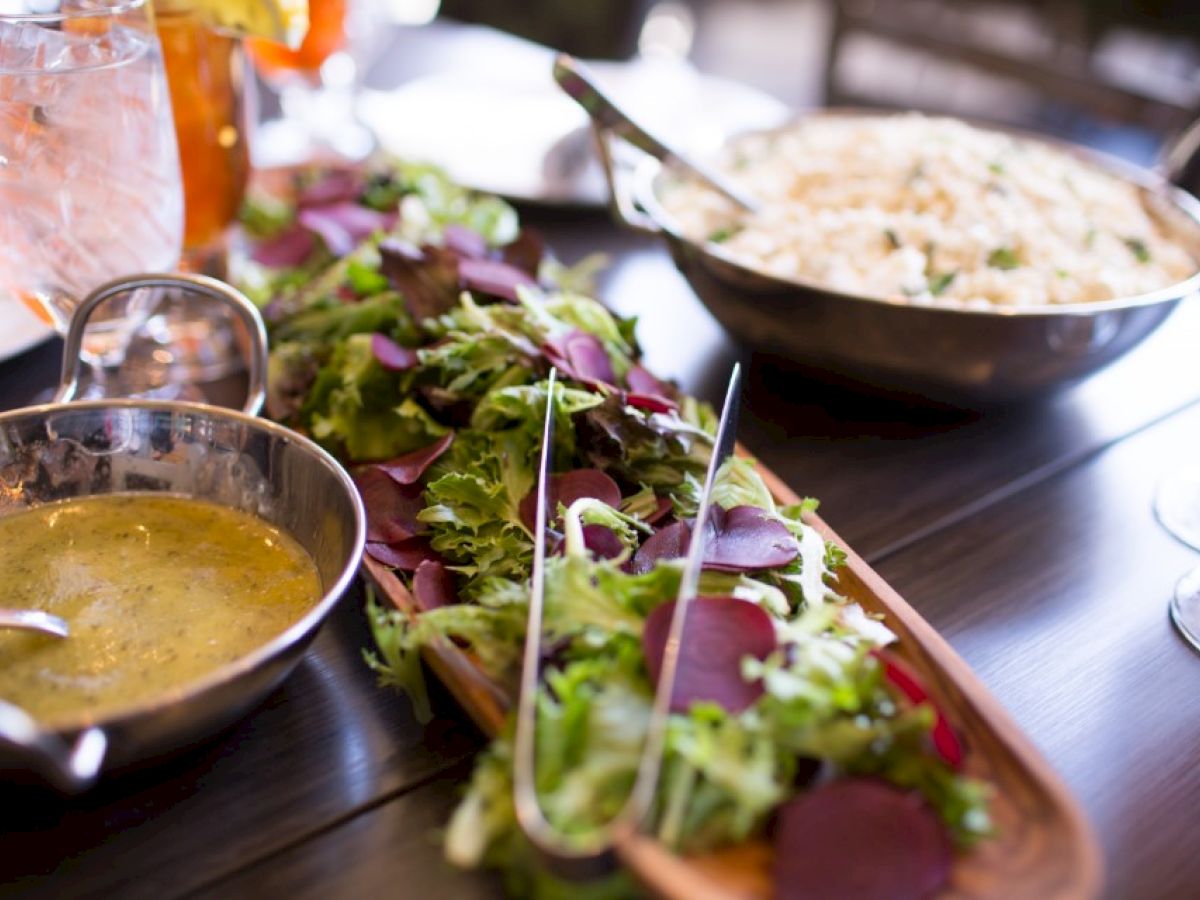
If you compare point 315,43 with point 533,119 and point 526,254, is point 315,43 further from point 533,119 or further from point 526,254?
point 526,254

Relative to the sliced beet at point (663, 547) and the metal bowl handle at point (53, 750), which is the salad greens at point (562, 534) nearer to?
the sliced beet at point (663, 547)

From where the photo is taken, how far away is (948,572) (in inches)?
38.3

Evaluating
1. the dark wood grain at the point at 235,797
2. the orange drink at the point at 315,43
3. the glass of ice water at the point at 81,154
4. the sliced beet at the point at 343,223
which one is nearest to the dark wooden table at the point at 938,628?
the dark wood grain at the point at 235,797

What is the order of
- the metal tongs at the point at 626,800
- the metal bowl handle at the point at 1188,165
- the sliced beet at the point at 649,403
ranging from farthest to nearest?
the metal bowl handle at the point at 1188,165 < the sliced beet at the point at 649,403 < the metal tongs at the point at 626,800

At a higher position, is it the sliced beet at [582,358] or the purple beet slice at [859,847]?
the purple beet slice at [859,847]

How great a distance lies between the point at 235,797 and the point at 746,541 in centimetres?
40

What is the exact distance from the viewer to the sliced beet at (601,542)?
31.0 inches

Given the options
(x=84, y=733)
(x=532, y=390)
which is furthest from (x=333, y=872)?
(x=532, y=390)

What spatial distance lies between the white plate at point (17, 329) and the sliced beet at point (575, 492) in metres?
0.62

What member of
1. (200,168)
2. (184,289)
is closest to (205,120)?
(200,168)

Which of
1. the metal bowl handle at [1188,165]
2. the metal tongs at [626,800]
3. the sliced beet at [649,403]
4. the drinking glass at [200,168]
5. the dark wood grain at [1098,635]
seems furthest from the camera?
the metal bowl handle at [1188,165]

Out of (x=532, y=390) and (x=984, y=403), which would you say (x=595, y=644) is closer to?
(x=532, y=390)

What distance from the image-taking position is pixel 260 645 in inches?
28.0

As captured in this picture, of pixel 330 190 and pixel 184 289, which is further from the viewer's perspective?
pixel 330 190
